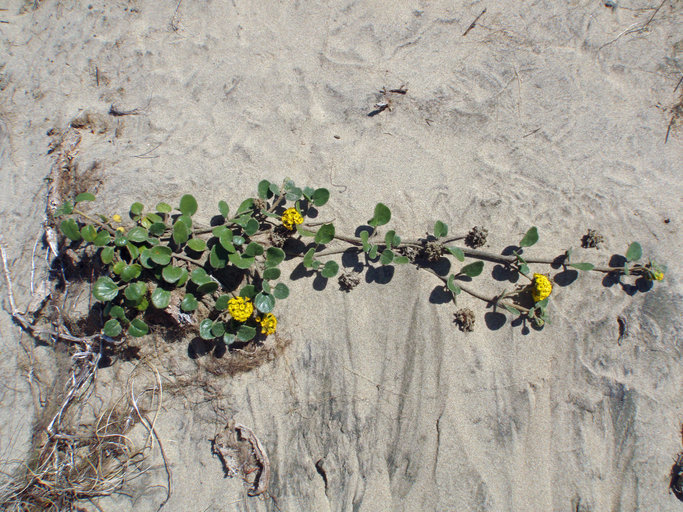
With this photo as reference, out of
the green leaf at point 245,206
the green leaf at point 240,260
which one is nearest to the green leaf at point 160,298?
the green leaf at point 240,260

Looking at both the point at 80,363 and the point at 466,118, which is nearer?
the point at 80,363

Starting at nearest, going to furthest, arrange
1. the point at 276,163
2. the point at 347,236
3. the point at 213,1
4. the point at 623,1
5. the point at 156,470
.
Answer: the point at 156,470 → the point at 347,236 → the point at 276,163 → the point at 623,1 → the point at 213,1

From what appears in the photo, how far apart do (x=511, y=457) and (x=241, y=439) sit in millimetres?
1521

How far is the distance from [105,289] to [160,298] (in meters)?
0.32

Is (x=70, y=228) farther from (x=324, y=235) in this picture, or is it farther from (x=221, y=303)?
(x=324, y=235)

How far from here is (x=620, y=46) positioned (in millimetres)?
3033

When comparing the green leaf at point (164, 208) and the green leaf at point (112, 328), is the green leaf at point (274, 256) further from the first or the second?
the green leaf at point (112, 328)

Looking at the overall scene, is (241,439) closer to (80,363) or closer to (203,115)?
(80,363)

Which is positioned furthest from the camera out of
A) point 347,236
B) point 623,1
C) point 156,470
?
point 623,1

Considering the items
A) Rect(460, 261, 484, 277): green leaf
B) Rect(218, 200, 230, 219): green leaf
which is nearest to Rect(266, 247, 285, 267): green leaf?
Rect(218, 200, 230, 219): green leaf

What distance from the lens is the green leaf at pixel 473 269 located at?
251 centimetres

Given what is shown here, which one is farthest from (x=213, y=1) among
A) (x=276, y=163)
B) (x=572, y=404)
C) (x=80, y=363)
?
(x=572, y=404)

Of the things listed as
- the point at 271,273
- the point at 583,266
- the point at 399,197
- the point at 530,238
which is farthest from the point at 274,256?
the point at 583,266

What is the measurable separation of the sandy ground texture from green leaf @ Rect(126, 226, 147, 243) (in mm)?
369
